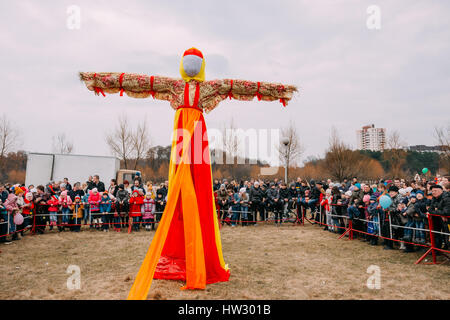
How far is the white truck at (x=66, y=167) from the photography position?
15.9 metres

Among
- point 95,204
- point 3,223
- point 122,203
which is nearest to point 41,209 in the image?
point 95,204

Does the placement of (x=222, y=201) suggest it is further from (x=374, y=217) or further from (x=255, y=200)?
(x=374, y=217)

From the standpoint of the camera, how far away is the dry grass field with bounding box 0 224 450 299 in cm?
416

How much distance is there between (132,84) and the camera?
4.58m

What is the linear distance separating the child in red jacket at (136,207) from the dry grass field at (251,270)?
217 cm

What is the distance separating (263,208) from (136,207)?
5.68 metres

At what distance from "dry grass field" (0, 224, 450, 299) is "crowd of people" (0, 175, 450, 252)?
721mm

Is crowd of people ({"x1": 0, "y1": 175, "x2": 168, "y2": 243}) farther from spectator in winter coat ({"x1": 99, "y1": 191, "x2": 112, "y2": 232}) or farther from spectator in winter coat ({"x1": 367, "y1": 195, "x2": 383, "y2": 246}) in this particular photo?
spectator in winter coat ({"x1": 367, "y1": 195, "x2": 383, "y2": 246})

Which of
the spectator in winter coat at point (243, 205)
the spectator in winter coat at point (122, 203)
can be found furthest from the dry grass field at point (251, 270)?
the spectator in winter coat at point (243, 205)

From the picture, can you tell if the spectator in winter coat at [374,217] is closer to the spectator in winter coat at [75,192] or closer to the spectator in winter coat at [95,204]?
the spectator in winter coat at [95,204]

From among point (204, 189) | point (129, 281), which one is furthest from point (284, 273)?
point (129, 281)

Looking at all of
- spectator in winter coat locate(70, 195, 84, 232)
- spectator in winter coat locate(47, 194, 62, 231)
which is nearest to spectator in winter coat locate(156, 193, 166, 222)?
spectator in winter coat locate(70, 195, 84, 232)

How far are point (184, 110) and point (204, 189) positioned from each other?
1.34 meters
